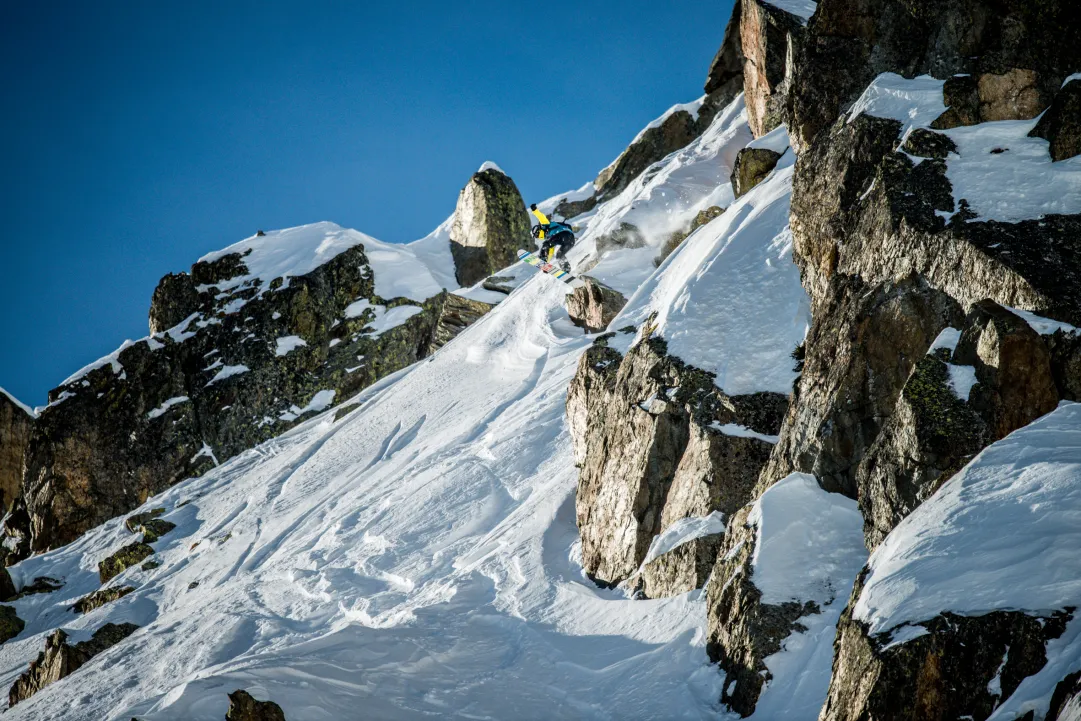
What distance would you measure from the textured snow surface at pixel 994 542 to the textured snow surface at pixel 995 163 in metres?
5.40

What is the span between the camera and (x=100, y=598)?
33.9 meters

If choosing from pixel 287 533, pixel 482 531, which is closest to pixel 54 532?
pixel 287 533

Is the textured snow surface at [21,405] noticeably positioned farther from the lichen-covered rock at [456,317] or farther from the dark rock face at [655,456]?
the dark rock face at [655,456]

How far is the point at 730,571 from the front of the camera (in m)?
12.6

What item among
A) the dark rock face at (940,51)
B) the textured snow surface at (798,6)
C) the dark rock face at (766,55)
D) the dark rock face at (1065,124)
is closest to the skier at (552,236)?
the dark rock face at (940,51)

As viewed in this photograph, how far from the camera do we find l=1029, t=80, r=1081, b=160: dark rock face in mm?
14234

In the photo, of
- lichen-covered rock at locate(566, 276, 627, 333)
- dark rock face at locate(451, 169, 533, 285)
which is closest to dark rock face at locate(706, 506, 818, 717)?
lichen-covered rock at locate(566, 276, 627, 333)

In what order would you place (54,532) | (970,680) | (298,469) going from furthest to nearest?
(54,532), (298,469), (970,680)

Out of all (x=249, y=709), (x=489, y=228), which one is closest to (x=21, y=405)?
(x=489, y=228)

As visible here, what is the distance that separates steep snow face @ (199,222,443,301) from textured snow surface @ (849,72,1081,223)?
43.4 meters

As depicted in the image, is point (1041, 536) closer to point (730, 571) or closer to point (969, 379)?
point (969, 379)

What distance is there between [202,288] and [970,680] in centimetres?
6044

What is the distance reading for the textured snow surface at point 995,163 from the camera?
43.7 feet

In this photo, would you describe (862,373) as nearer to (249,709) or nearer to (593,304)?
(249,709)
